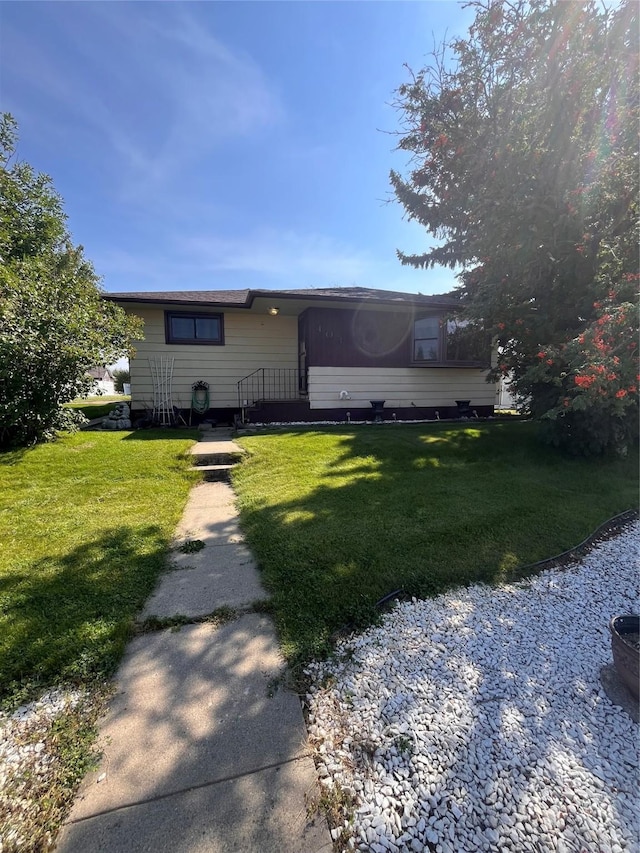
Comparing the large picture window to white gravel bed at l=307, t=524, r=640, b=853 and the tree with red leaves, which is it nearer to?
the tree with red leaves

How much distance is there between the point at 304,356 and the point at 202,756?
909 centimetres

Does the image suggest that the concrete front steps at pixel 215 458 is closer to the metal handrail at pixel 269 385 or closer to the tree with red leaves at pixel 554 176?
the metal handrail at pixel 269 385

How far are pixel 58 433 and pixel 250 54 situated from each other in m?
7.19

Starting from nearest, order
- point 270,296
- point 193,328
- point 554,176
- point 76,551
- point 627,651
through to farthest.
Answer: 1. point 627,651
2. point 76,551
3. point 554,176
4. point 270,296
5. point 193,328

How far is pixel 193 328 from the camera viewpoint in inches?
373

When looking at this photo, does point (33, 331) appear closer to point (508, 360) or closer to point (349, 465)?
point (349, 465)

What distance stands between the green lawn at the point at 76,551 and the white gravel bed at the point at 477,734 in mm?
1276

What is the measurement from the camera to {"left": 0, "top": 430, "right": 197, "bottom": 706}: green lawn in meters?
1.84

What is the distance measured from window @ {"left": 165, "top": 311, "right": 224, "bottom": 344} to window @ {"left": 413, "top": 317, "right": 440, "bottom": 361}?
5.34 m

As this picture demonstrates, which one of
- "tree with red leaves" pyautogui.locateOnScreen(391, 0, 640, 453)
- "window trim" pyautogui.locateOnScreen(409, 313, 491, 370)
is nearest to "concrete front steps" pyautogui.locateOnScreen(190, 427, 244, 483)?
"tree with red leaves" pyautogui.locateOnScreen(391, 0, 640, 453)

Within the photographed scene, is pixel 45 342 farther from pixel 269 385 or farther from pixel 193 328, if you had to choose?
pixel 269 385

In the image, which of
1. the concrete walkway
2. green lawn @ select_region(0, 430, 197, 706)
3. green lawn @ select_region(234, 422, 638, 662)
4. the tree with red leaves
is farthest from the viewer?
the tree with red leaves

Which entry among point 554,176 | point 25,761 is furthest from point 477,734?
point 554,176

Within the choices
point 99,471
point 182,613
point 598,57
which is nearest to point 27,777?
point 182,613
